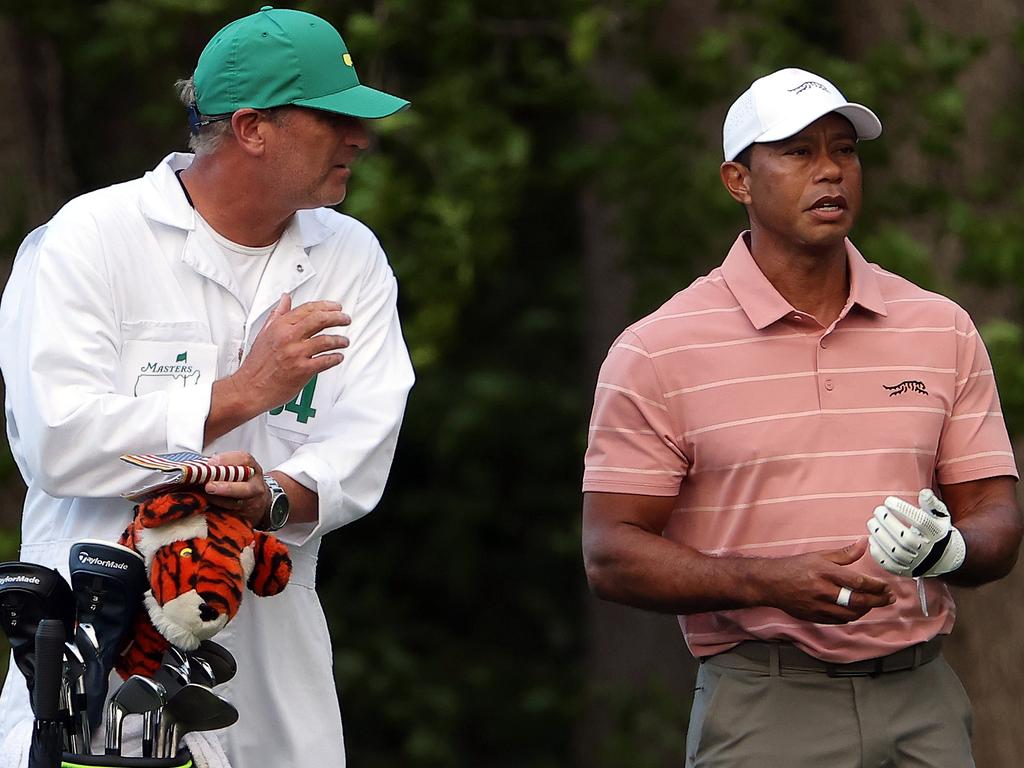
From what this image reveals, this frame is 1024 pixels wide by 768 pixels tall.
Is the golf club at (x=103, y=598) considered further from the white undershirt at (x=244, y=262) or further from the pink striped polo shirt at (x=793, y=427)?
the pink striped polo shirt at (x=793, y=427)

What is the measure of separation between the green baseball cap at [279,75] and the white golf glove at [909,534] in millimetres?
1157

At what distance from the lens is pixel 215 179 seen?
3.44 m

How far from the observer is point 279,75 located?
3400 mm

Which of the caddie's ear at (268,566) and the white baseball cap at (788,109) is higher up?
the white baseball cap at (788,109)

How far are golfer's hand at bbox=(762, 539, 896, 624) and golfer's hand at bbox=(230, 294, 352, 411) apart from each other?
2.81ft

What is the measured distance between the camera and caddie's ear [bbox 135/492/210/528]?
2.99 m

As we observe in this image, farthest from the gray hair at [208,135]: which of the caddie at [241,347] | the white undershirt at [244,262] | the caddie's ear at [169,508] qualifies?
the caddie's ear at [169,508]

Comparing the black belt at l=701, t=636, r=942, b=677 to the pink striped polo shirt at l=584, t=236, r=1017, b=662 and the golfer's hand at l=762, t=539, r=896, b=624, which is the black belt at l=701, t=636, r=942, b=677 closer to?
the pink striped polo shirt at l=584, t=236, r=1017, b=662

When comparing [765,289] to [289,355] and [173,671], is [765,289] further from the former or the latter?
[173,671]

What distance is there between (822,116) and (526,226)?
485 centimetres

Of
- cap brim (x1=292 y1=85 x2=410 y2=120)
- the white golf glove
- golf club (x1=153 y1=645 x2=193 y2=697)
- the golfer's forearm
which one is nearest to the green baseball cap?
cap brim (x1=292 y1=85 x2=410 y2=120)

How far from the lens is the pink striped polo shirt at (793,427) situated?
331 cm

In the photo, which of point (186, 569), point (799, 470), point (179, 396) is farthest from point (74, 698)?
point (799, 470)

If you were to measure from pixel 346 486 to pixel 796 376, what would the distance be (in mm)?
841
